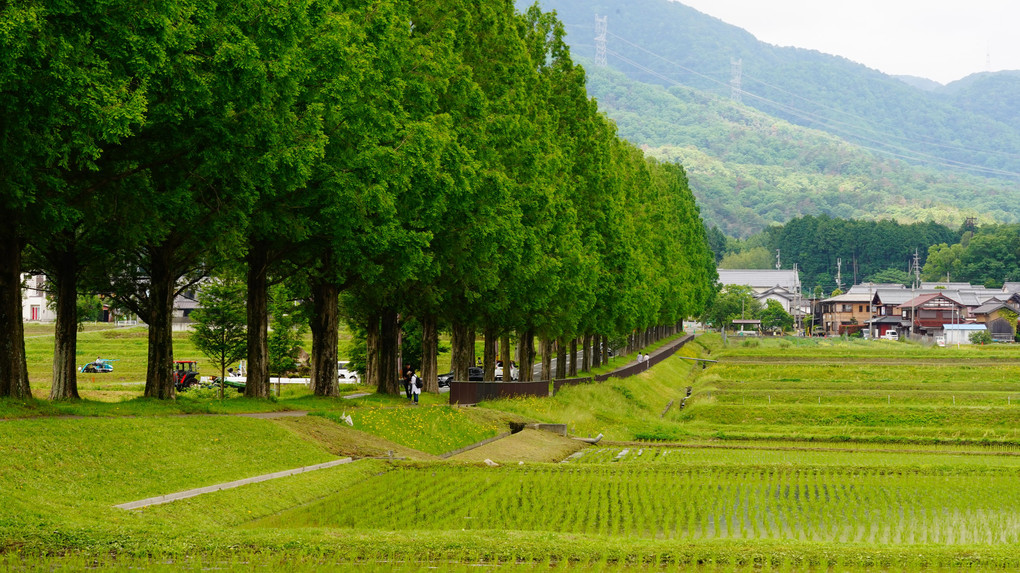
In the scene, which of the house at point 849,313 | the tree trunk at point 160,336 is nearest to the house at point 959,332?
the house at point 849,313

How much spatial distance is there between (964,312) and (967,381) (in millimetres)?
74617

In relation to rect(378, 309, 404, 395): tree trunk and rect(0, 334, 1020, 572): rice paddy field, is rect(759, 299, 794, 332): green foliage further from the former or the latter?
rect(378, 309, 404, 395): tree trunk

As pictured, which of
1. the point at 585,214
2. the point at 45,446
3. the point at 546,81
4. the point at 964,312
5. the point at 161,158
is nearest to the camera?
A: the point at 45,446

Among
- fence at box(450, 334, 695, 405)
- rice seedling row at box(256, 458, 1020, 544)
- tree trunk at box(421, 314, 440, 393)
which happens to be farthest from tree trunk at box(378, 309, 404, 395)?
rice seedling row at box(256, 458, 1020, 544)

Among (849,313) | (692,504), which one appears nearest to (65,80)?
(692,504)

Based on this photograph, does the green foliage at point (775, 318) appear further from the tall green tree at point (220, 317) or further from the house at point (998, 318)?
the tall green tree at point (220, 317)

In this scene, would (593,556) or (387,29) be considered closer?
(593,556)

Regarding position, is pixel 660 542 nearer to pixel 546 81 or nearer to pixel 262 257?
pixel 262 257

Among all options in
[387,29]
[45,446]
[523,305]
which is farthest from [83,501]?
[523,305]

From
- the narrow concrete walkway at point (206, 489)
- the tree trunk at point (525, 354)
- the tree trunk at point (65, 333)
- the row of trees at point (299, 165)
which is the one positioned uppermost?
the row of trees at point (299, 165)

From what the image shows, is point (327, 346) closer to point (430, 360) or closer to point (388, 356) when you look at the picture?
point (388, 356)

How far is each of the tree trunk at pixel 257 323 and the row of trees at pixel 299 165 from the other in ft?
0.20

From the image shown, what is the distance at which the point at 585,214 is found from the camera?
1940 inches

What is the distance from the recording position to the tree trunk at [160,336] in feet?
85.1
